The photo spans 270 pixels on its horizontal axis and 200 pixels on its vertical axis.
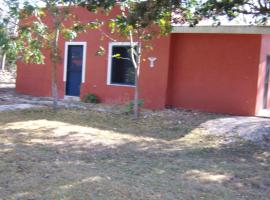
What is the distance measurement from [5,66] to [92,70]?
635 inches

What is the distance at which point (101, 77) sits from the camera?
615 inches

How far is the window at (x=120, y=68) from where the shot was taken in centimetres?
1518

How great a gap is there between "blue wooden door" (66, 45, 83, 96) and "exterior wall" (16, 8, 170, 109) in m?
0.24

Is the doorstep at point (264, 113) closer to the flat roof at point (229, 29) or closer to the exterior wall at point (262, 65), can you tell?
the exterior wall at point (262, 65)

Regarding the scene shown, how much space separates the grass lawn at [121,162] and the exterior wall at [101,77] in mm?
2968

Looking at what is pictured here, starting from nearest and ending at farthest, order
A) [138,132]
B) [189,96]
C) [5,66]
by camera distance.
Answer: [138,132], [189,96], [5,66]

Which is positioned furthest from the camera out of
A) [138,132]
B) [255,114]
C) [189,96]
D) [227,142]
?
[189,96]

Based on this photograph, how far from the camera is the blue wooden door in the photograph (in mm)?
16375

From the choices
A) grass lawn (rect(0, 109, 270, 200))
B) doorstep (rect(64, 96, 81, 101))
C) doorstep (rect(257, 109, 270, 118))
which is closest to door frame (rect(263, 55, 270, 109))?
doorstep (rect(257, 109, 270, 118))

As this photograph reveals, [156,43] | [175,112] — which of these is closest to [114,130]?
[175,112]

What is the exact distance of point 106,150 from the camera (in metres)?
8.13

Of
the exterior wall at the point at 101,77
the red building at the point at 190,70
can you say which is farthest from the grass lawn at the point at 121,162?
the exterior wall at the point at 101,77

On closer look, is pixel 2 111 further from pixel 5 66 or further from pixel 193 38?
pixel 5 66

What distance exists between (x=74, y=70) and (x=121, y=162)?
31.7 ft
